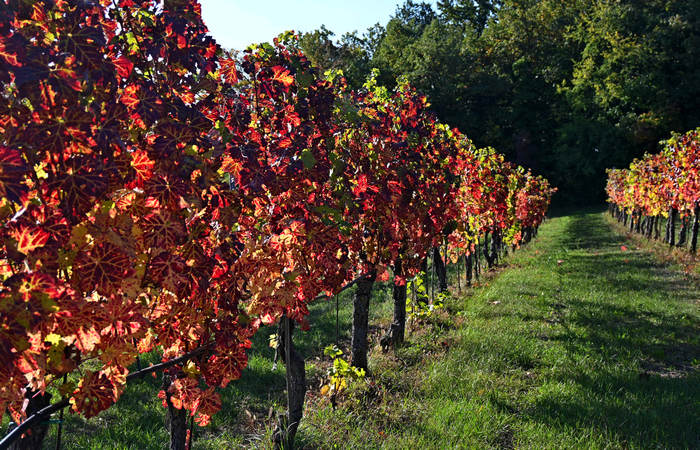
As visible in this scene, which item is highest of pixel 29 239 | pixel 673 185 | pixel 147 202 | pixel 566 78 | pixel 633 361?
pixel 566 78

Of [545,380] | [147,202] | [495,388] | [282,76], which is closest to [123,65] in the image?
[147,202]

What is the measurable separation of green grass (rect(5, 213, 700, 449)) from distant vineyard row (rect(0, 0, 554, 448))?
1.06 m

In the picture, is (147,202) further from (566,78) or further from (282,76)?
(566,78)

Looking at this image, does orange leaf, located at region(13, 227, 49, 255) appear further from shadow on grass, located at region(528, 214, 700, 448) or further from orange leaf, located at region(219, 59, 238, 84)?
shadow on grass, located at region(528, 214, 700, 448)

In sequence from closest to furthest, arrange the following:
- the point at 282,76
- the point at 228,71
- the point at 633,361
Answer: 1. the point at 228,71
2. the point at 282,76
3. the point at 633,361

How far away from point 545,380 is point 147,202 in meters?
4.58

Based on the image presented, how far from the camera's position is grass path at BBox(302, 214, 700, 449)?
4.04m

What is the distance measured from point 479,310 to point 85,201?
697 cm

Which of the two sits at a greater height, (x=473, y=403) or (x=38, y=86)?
(x=38, y=86)

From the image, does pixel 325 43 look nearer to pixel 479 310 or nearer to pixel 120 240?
pixel 479 310

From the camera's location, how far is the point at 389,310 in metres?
8.60

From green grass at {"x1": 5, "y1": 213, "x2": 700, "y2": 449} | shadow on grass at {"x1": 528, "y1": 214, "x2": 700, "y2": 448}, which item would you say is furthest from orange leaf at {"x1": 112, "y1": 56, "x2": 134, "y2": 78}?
shadow on grass at {"x1": 528, "y1": 214, "x2": 700, "y2": 448}

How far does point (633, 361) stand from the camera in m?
5.87

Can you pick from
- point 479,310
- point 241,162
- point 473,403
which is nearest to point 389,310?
point 479,310
